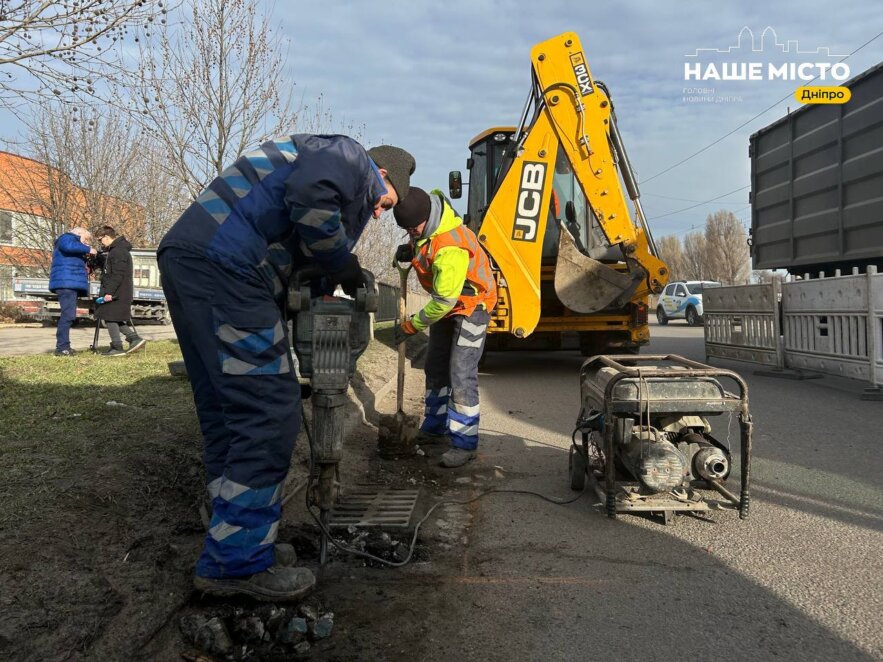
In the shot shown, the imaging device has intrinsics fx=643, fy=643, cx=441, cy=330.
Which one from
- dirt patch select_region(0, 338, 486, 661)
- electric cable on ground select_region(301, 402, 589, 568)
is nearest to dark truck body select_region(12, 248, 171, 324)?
dirt patch select_region(0, 338, 486, 661)

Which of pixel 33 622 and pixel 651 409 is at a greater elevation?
pixel 651 409

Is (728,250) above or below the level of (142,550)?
above

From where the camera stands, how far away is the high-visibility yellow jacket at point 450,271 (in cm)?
465

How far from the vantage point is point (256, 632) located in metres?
2.37

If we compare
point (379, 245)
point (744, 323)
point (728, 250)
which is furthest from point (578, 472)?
point (728, 250)

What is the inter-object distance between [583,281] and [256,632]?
6.82 meters

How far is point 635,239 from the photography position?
8.62 m

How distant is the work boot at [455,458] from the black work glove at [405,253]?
164 cm

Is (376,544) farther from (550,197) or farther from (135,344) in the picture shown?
(135,344)

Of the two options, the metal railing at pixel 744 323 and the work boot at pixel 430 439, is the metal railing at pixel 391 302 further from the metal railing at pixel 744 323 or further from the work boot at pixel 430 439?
the work boot at pixel 430 439

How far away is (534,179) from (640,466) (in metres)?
5.59

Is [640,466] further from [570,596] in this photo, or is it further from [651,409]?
[570,596]

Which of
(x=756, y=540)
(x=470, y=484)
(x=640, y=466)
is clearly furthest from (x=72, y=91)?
(x=756, y=540)

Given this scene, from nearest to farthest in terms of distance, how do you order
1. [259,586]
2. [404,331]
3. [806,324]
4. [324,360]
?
[259,586]
[324,360]
[404,331]
[806,324]
